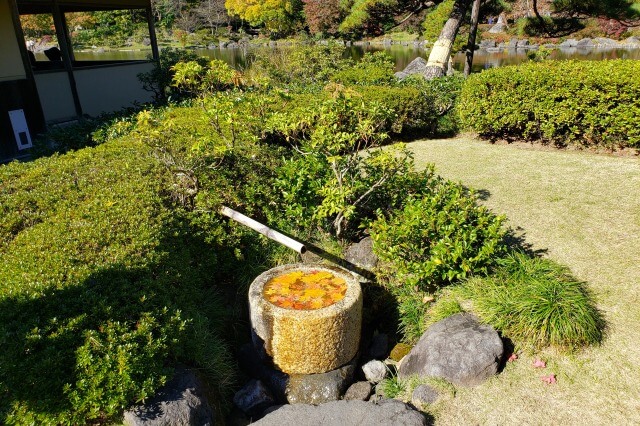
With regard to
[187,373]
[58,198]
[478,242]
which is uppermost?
[58,198]

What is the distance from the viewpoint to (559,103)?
8086 mm

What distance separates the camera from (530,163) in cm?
770

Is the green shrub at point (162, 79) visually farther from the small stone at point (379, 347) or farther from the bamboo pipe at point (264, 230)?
the small stone at point (379, 347)

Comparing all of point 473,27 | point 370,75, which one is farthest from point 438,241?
point 473,27

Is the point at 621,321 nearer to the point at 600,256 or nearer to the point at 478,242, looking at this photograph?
the point at 600,256

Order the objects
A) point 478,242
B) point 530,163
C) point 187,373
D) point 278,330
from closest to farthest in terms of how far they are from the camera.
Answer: point 187,373
point 278,330
point 478,242
point 530,163

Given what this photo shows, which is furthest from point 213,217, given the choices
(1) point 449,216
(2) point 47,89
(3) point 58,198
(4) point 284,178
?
(2) point 47,89

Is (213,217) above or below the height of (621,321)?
above

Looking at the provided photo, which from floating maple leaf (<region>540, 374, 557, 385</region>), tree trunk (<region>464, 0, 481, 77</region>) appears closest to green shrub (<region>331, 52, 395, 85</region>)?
tree trunk (<region>464, 0, 481, 77</region>)

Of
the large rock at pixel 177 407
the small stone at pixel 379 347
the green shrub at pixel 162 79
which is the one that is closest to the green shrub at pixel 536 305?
the small stone at pixel 379 347

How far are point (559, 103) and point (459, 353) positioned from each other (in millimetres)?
5964

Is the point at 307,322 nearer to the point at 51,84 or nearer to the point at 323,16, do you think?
the point at 51,84

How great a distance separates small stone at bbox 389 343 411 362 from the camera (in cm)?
462

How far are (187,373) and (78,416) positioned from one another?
0.80m
